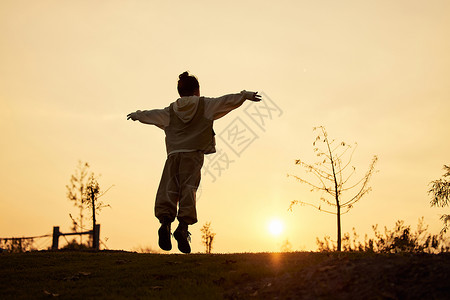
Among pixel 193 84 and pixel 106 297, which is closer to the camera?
pixel 106 297

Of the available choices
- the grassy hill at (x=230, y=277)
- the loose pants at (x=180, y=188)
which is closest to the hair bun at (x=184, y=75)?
the loose pants at (x=180, y=188)

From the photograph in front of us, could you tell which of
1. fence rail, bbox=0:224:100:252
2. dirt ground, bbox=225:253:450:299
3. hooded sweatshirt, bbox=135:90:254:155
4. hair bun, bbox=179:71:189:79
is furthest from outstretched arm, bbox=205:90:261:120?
fence rail, bbox=0:224:100:252

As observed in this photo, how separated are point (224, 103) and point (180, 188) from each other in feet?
5.51

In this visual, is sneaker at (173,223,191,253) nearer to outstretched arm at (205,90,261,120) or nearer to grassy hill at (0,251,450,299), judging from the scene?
grassy hill at (0,251,450,299)

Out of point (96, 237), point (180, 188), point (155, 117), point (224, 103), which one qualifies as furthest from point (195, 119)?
point (96, 237)

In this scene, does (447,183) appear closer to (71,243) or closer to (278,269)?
(278,269)

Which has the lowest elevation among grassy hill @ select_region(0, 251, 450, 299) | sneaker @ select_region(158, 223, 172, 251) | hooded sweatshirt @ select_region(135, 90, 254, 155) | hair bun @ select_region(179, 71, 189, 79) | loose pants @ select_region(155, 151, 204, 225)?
grassy hill @ select_region(0, 251, 450, 299)

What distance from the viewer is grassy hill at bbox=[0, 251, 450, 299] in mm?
5172

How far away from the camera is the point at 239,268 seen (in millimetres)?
7355

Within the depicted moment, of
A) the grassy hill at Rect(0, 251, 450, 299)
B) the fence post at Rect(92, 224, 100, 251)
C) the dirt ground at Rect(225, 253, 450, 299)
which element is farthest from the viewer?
the fence post at Rect(92, 224, 100, 251)

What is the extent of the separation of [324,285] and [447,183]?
1316cm

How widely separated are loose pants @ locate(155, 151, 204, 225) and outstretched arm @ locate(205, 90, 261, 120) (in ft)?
2.42

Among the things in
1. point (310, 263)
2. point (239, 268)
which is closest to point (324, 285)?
point (310, 263)

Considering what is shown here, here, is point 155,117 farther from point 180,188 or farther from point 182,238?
point 182,238
